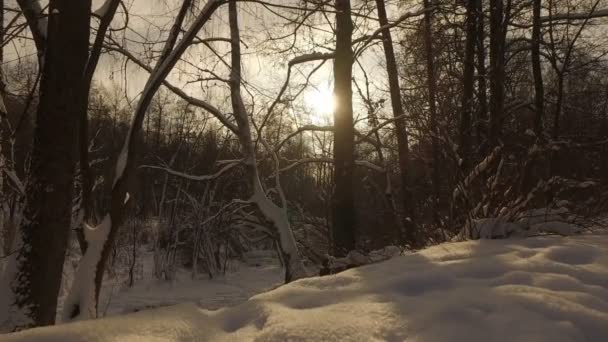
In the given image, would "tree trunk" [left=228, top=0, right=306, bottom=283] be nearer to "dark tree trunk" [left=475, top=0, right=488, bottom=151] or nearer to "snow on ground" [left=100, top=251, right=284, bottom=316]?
"snow on ground" [left=100, top=251, right=284, bottom=316]

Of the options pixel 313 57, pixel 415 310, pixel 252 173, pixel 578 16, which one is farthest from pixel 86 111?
pixel 578 16

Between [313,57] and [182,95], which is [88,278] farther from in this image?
[313,57]

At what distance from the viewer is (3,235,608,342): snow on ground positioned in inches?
59.8

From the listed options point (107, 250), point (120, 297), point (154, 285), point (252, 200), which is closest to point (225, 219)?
point (154, 285)

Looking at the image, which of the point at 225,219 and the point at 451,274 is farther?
the point at 225,219

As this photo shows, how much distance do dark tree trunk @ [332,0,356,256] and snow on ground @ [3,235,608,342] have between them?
163 inches

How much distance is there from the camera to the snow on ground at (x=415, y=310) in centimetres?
152

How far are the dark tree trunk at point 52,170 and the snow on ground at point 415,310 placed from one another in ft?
5.18

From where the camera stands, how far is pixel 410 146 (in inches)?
441

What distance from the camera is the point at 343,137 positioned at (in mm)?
6633

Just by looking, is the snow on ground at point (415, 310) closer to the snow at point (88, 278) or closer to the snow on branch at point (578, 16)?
the snow at point (88, 278)

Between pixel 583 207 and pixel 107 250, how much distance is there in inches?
174

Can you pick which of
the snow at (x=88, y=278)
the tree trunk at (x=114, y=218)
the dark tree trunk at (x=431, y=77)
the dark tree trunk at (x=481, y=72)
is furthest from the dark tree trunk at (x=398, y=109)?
the snow at (x=88, y=278)

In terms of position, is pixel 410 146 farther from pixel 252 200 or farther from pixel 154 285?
→ pixel 154 285
